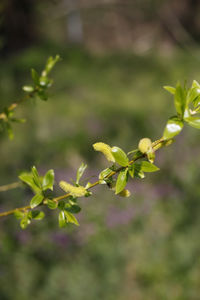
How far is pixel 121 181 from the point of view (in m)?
0.43

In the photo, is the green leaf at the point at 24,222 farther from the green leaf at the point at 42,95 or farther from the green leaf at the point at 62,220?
the green leaf at the point at 42,95

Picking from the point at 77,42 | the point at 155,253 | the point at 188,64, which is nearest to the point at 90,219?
the point at 155,253

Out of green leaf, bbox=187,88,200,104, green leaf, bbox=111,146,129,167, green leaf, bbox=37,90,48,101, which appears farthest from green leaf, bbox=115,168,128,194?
green leaf, bbox=37,90,48,101

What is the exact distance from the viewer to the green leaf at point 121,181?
1.41 feet

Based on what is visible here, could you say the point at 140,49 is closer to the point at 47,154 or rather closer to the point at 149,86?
the point at 149,86

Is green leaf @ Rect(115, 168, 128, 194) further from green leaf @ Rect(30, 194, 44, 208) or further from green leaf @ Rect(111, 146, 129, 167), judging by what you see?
green leaf @ Rect(30, 194, 44, 208)

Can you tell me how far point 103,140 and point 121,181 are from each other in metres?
3.12

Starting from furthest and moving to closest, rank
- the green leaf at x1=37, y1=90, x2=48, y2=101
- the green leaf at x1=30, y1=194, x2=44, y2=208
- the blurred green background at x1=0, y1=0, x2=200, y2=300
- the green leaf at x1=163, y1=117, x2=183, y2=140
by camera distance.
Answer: the blurred green background at x1=0, y1=0, x2=200, y2=300
the green leaf at x1=37, y1=90, x2=48, y2=101
the green leaf at x1=30, y1=194, x2=44, y2=208
the green leaf at x1=163, y1=117, x2=183, y2=140

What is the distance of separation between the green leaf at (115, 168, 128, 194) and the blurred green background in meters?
0.35

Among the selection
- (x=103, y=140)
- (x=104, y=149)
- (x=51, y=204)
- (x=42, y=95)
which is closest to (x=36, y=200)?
(x=51, y=204)

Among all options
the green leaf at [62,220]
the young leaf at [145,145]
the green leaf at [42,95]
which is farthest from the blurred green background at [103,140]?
the young leaf at [145,145]

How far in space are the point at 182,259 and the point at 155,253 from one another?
186 millimetres

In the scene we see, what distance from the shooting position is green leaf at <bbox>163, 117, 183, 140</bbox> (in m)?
0.37

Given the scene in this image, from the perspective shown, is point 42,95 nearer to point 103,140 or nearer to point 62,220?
point 62,220
